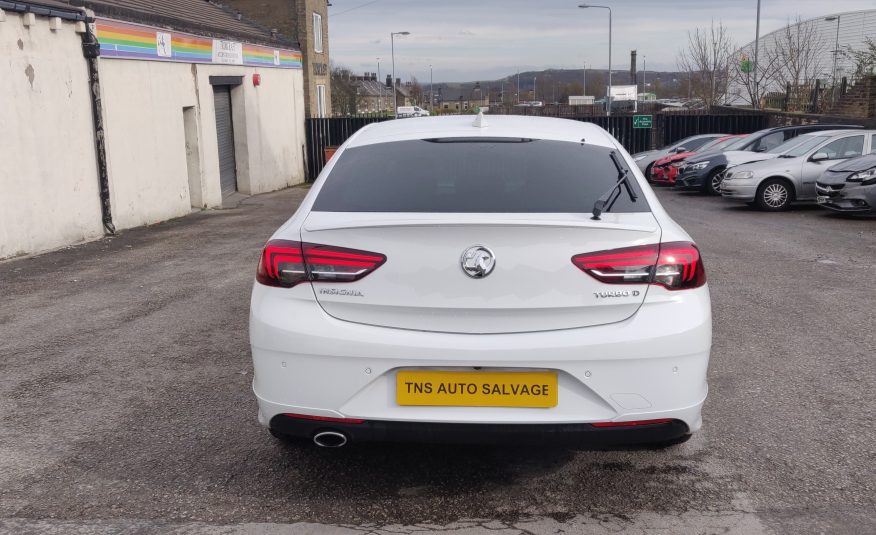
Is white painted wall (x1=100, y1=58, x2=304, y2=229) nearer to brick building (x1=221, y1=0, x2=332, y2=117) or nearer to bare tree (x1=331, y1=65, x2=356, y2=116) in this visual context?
brick building (x1=221, y1=0, x2=332, y2=117)

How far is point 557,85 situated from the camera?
498ft

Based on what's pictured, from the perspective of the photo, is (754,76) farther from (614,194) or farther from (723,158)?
(614,194)

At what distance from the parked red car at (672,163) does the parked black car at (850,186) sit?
802cm

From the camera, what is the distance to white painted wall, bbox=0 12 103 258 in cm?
1197

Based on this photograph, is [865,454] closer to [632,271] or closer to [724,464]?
[724,464]

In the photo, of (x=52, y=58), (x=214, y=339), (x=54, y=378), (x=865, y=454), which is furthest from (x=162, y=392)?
(x=52, y=58)

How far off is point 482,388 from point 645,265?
82 cm

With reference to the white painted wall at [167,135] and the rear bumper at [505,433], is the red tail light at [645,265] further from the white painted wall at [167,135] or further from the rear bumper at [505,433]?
the white painted wall at [167,135]

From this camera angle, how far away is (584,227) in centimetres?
344

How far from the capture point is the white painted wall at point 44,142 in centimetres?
1197

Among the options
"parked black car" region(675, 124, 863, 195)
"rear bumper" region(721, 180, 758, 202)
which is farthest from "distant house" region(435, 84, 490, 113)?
"rear bumper" region(721, 180, 758, 202)

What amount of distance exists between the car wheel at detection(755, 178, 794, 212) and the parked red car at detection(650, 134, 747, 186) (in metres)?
6.60

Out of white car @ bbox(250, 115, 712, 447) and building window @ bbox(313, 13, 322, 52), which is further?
building window @ bbox(313, 13, 322, 52)

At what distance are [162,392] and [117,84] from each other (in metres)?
11.7
